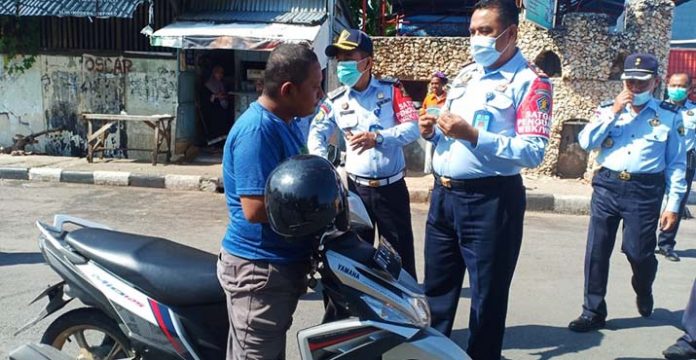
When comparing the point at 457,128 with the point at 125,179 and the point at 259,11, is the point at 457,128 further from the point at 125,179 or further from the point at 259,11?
the point at 259,11

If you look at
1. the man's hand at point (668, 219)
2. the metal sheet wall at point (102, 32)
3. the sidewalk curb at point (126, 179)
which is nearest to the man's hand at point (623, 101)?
the man's hand at point (668, 219)

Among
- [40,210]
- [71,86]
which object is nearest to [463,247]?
[40,210]

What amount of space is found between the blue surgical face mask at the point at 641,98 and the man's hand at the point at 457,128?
5.96 ft

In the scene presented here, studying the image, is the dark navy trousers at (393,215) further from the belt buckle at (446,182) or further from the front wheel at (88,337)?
the front wheel at (88,337)

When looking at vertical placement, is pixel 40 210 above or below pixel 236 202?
below

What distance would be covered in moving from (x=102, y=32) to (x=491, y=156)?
9.79 metres

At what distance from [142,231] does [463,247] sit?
428cm

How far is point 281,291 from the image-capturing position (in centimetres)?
220

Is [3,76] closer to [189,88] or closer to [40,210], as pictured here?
[189,88]

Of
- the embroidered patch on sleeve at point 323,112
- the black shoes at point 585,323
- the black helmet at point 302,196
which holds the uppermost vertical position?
the embroidered patch on sleeve at point 323,112

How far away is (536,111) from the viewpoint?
Result: 273 centimetres

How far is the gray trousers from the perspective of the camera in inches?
85.9

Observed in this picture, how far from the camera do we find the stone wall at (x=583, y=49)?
30.3 feet

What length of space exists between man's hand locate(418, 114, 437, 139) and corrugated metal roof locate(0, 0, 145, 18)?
7.98m
